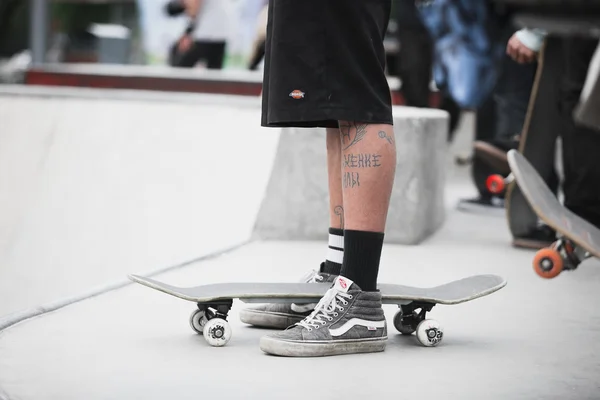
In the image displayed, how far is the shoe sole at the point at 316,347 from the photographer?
258 centimetres

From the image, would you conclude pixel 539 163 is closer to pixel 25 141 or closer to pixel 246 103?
pixel 246 103

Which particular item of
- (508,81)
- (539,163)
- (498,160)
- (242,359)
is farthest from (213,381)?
(508,81)

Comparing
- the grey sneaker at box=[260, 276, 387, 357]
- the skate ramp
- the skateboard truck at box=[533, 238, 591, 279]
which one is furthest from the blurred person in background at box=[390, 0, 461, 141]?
the grey sneaker at box=[260, 276, 387, 357]

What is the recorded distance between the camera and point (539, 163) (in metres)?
4.79

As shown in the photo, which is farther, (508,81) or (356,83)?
(508,81)

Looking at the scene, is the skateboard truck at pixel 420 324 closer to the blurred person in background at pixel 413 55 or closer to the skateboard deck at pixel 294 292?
the skateboard deck at pixel 294 292

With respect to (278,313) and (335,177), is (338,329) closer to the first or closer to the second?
(278,313)

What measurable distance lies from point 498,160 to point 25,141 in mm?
2756

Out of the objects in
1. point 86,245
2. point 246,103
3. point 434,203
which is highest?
point 246,103

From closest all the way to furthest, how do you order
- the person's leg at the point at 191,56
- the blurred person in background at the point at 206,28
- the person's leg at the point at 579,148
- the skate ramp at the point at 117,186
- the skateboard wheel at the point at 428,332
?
the skateboard wheel at the point at 428,332 < the person's leg at the point at 579,148 < the skate ramp at the point at 117,186 < the blurred person in background at the point at 206,28 < the person's leg at the point at 191,56

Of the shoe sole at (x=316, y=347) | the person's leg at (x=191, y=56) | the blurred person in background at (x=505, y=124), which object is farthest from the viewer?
the person's leg at (x=191, y=56)

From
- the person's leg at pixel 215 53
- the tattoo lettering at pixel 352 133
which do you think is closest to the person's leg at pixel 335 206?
the tattoo lettering at pixel 352 133

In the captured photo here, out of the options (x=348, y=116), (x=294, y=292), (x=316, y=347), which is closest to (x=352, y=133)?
(x=348, y=116)

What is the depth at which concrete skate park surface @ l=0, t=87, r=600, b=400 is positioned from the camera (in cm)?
235
